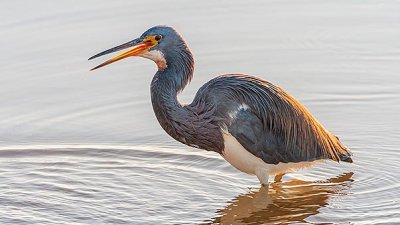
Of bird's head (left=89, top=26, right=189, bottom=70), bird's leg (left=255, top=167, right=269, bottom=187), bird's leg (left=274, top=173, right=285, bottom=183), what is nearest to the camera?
bird's head (left=89, top=26, right=189, bottom=70)

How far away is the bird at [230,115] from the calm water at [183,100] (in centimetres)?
34

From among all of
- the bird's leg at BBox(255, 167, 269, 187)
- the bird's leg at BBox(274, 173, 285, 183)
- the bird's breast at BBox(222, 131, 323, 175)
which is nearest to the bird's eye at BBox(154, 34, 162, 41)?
the bird's breast at BBox(222, 131, 323, 175)

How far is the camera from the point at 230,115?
380 inches

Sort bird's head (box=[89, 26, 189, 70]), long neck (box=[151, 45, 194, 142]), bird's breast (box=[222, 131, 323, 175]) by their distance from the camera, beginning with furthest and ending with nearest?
bird's breast (box=[222, 131, 323, 175]), long neck (box=[151, 45, 194, 142]), bird's head (box=[89, 26, 189, 70])

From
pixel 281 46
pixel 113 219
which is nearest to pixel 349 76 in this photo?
pixel 281 46

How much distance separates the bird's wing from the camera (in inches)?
381

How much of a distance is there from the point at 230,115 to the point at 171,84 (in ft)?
2.00

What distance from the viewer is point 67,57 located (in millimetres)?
→ 12578

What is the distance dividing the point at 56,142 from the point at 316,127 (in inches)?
106

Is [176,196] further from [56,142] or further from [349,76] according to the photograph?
[349,76]

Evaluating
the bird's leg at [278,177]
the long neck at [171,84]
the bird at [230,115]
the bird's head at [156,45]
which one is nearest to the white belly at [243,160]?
the bird at [230,115]

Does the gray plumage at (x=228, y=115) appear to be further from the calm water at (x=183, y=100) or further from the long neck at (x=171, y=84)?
the calm water at (x=183, y=100)

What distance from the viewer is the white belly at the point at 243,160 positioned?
9703 millimetres

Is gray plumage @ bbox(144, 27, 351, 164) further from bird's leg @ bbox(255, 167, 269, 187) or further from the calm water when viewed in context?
the calm water
